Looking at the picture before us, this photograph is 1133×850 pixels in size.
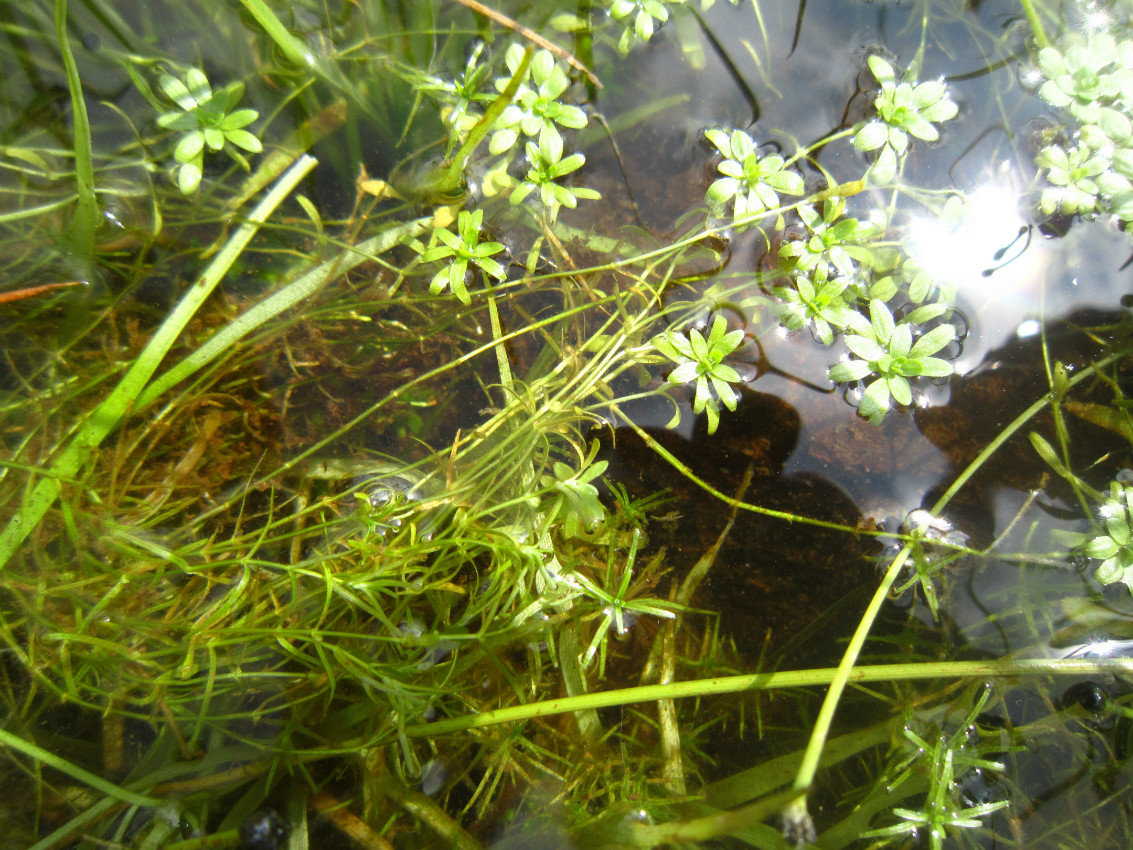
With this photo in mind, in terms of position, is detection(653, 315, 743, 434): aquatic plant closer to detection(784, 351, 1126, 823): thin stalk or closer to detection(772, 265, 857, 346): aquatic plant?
detection(772, 265, 857, 346): aquatic plant

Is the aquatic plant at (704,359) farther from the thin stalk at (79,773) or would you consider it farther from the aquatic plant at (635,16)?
the thin stalk at (79,773)

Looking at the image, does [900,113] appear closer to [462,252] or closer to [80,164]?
[462,252]

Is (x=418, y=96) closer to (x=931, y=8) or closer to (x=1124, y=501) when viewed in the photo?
(x=931, y=8)

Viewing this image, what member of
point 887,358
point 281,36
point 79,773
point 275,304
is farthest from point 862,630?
point 281,36

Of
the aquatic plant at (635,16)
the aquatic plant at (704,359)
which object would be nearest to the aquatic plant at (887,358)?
the aquatic plant at (704,359)

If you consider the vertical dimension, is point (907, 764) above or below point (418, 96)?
below

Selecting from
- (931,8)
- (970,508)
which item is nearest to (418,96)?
(931,8)

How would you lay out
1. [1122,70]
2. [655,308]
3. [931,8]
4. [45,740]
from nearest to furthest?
[45,740]
[1122,70]
[655,308]
[931,8]

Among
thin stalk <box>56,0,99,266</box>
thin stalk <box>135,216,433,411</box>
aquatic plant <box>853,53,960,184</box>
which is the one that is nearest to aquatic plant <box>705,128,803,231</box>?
aquatic plant <box>853,53,960,184</box>
